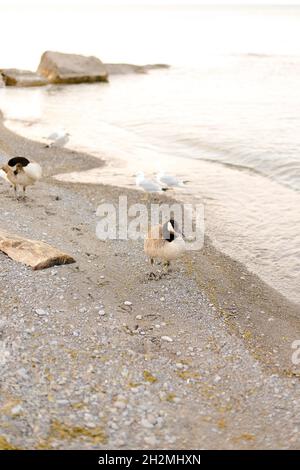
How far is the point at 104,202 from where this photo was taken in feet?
47.6

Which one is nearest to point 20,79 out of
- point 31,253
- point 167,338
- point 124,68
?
point 124,68

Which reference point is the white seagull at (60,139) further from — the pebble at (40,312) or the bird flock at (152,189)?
the pebble at (40,312)

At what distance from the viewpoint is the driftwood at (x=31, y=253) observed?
350 inches

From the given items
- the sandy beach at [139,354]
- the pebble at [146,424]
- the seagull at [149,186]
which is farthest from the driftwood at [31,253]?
the seagull at [149,186]

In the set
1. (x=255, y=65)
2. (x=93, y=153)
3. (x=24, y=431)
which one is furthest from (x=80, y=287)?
(x=255, y=65)

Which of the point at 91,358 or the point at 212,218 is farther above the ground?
the point at 212,218

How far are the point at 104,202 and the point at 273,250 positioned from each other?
474 centimetres

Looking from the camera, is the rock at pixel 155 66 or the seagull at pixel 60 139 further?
the rock at pixel 155 66

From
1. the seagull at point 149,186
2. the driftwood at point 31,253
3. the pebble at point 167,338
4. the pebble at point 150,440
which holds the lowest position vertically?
the pebble at point 150,440

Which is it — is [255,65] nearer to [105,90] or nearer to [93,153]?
[105,90]

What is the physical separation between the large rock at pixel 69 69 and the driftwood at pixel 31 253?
28.7 meters

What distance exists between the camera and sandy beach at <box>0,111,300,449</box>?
226 inches

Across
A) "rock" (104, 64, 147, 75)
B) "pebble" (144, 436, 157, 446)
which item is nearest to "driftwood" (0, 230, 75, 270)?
"pebble" (144, 436, 157, 446)
